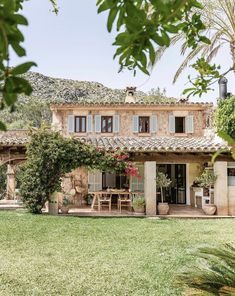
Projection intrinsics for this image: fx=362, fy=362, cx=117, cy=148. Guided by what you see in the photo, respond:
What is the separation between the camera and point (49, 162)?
47.3ft

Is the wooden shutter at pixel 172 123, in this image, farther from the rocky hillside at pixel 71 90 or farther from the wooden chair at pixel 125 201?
the rocky hillside at pixel 71 90

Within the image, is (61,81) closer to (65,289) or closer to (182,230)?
(182,230)

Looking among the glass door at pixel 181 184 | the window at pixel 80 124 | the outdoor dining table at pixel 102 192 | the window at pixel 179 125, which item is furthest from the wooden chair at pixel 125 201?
the window at pixel 179 125

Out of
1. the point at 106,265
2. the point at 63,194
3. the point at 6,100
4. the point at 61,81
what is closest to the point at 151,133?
the point at 63,194

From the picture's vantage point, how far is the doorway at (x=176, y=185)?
19234mm

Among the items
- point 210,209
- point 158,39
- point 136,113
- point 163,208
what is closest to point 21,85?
point 158,39

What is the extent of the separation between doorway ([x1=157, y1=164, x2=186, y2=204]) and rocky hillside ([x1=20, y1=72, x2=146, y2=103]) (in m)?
48.5

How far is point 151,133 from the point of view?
2044cm

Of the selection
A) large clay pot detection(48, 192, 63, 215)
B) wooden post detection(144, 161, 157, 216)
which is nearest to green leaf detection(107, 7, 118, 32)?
large clay pot detection(48, 192, 63, 215)

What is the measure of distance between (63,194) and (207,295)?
43.0ft

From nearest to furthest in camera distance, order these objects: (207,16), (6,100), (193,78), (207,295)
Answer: (6,100) < (193,78) < (207,295) < (207,16)

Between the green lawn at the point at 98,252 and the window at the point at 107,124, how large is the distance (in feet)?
25.7

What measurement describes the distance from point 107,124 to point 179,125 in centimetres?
414

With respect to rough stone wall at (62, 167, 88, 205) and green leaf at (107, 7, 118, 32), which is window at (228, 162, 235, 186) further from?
green leaf at (107, 7, 118, 32)
